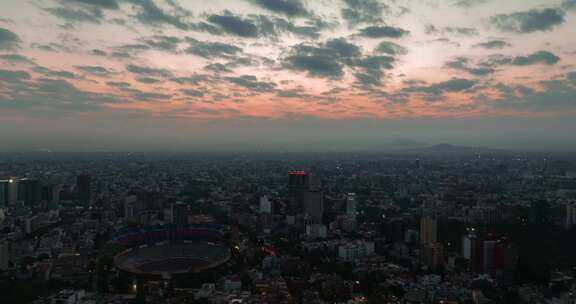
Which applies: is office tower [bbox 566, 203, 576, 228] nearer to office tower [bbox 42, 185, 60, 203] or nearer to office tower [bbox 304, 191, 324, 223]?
office tower [bbox 304, 191, 324, 223]

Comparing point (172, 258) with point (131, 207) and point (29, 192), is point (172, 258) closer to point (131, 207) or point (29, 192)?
point (131, 207)

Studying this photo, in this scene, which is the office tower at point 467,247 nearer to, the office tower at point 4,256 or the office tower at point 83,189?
the office tower at point 4,256

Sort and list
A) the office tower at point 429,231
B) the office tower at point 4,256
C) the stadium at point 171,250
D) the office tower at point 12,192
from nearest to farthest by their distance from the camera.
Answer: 1. the office tower at point 4,256
2. the stadium at point 171,250
3. the office tower at point 429,231
4. the office tower at point 12,192

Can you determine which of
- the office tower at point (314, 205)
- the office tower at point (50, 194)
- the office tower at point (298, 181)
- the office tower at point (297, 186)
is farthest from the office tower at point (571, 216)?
the office tower at point (50, 194)

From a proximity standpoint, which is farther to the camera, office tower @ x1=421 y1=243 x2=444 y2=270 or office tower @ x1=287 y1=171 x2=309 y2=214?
office tower @ x1=287 y1=171 x2=309 y2=214

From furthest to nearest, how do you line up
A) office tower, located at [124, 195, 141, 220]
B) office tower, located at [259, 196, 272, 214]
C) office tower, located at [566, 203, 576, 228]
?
office tower, located at [259, 196, 272, 214], office tower, located at [124, 195, 141, 220], office tower, located at [566, 203, 576, 228]

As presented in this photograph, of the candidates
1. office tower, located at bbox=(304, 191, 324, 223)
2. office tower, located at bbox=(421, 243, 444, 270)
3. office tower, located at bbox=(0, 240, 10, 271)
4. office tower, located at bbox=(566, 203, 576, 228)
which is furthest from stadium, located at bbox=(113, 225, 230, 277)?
office tower, located at bbox=(566, 203, 576, 228)
